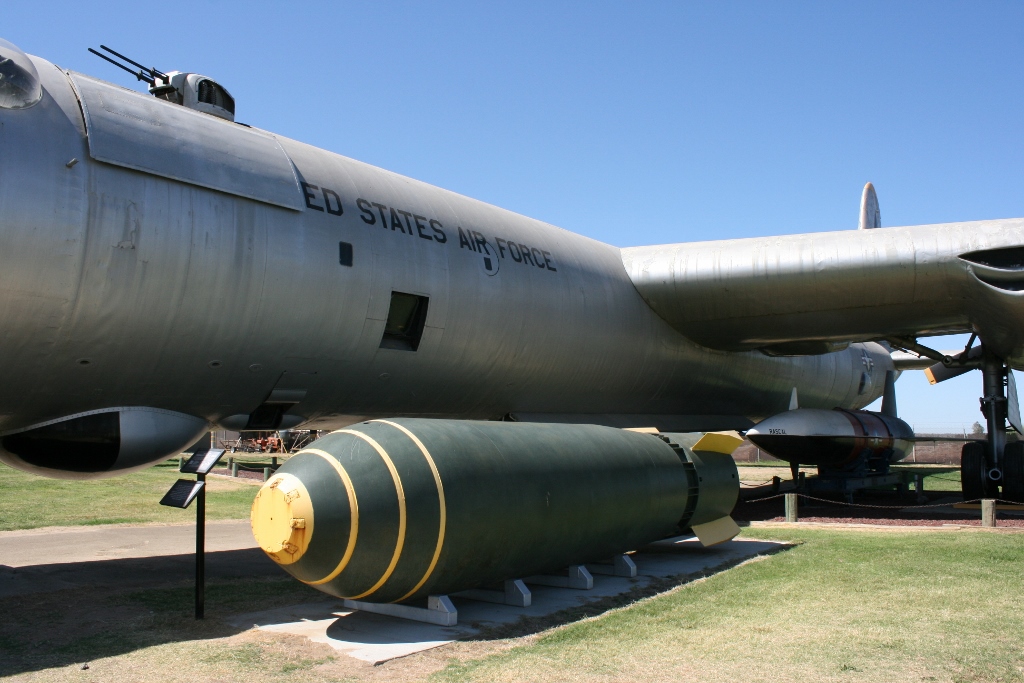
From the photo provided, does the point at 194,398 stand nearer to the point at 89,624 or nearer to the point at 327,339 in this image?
the point at 327,339

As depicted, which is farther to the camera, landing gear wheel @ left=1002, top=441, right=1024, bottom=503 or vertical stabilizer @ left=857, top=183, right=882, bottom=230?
vertical stabilizer @ left=857, top=183, right=882, bottom=230

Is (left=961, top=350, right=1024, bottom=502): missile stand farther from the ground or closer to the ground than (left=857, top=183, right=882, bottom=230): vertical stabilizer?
closer to the ground

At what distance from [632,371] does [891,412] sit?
485 inches

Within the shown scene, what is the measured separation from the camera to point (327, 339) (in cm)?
940

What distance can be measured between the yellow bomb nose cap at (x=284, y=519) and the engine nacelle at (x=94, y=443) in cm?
239

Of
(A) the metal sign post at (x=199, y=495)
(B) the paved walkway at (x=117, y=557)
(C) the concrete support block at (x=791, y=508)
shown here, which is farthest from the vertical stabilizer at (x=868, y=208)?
(A) the metal sign post at (x=199, y=495)

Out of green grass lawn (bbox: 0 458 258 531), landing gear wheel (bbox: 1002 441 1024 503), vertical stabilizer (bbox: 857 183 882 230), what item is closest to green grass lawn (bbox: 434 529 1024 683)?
landing gear wheel (bbox: 1002 441 1024 503)

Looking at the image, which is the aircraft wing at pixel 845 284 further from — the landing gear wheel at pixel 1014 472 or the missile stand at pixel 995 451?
the landing gear wheel at pixel 1014 472

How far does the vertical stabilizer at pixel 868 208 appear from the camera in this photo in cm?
2581

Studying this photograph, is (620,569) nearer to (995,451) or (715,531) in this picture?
(715,531)

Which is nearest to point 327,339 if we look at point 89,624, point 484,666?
point 89,624

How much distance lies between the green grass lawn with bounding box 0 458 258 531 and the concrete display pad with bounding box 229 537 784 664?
862 centimetres

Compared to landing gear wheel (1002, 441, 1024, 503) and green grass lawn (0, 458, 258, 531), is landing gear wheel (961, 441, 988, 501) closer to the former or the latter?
landing gear wheel (1002, 441, 1024, 503)

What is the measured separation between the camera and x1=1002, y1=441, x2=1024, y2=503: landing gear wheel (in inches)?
625
